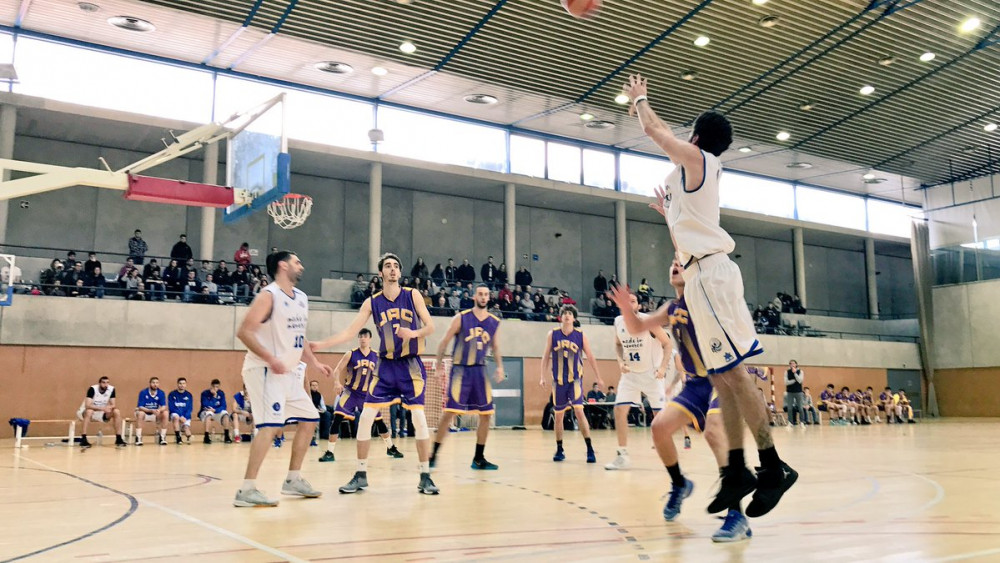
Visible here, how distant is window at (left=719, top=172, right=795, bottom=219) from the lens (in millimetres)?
32625

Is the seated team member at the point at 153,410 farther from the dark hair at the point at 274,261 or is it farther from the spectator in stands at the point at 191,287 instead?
the dark hair at the point at 274,261

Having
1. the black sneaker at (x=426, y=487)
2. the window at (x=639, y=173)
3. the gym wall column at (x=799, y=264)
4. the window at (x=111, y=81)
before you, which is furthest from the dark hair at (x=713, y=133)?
the gym wall column at (x=799, y=264)

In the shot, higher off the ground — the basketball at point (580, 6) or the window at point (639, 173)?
the window at point (639, 173)

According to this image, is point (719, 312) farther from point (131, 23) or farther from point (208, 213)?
point (208, 213)

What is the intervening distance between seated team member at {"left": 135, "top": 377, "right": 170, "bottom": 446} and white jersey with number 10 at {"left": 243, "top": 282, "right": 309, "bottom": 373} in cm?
1189

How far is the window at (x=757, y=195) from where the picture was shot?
107 ft

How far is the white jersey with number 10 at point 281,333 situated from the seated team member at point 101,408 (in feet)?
39.3

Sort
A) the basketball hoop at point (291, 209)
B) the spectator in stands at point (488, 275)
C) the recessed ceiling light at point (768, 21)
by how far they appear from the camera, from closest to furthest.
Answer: the basketball hoop at point (291, 209) → the recessed ceiling light at point (768, 21) → the spectator in stands at point (488, 275)

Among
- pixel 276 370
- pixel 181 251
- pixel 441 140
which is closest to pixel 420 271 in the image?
pixel 441 140

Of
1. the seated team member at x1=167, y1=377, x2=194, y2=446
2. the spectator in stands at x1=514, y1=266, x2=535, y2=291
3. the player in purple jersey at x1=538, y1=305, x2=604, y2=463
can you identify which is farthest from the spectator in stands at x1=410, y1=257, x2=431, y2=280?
the player in purple jersey at x1=538, y1=305, x2=604, y2=463

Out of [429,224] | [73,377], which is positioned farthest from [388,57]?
[73,377]

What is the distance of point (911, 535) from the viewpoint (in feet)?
14.4

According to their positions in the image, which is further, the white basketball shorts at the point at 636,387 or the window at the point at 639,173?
the window at the point at 639,173

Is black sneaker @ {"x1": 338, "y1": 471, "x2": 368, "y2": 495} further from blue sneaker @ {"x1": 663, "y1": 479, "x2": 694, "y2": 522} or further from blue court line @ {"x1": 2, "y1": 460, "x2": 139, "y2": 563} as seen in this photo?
blue sneaker @ {"x1": 663, "y1": 479, "x2": 694, "y2": 522}
